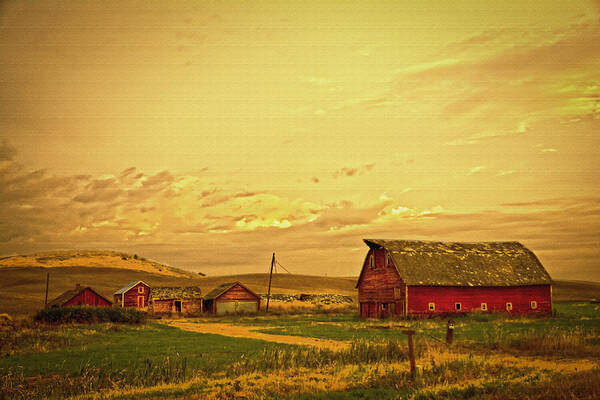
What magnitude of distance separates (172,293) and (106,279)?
5160 centimetres

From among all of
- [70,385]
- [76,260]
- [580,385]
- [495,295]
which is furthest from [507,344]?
[76,260]

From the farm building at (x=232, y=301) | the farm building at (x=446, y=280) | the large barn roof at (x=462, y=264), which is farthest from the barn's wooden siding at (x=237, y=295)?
the large barn roof at (x=462, y=264)

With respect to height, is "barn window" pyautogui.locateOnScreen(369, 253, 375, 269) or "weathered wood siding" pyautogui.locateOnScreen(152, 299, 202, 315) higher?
"barn window" pyautogui.locateOnScreen(369, 253, 375, 269)

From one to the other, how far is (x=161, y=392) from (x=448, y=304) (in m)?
37.1

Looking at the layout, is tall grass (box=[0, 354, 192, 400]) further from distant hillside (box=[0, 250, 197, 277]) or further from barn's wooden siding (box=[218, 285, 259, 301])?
distant hillside (box=[0, 250, 197, 277])

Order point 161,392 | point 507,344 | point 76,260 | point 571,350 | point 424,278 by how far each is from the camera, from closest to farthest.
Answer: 1. point 161,392
2. point 571,350
3. point 507,344
4. point 424,278
5. point 76,260

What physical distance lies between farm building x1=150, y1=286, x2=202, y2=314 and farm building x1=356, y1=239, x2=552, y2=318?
94.4 ft

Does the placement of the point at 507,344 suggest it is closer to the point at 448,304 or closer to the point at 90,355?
the point at 90,355

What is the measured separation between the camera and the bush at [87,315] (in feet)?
147

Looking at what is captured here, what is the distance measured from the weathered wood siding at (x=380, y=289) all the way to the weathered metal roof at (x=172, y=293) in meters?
29.2

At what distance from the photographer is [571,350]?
19.4m

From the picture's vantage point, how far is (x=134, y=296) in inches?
2896

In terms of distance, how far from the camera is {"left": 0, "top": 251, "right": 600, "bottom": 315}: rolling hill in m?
97.2

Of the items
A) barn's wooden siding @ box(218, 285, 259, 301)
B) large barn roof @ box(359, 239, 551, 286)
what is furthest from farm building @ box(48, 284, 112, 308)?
large barn roof @ box(359, 239, 551, 286)
